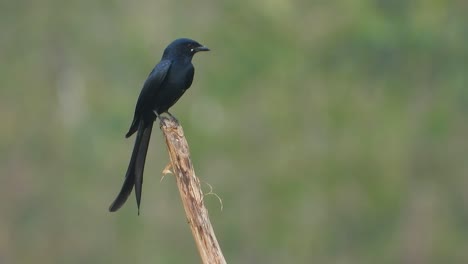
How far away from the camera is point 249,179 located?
56.6 ft

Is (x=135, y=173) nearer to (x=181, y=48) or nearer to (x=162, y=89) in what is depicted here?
(x=162, y=89)

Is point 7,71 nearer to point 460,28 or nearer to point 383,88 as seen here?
point 383,88

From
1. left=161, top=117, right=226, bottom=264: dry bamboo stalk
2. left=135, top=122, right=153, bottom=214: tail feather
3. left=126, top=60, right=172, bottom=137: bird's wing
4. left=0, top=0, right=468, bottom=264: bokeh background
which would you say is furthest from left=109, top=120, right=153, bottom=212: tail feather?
left=0, top=0, right=468, bottom=264: bokeh background

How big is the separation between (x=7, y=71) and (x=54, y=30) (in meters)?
0.86

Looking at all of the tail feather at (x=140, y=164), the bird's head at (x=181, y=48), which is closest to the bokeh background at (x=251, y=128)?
the bird's head at (x=181, y=48)

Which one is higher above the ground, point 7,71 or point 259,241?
point 7,71

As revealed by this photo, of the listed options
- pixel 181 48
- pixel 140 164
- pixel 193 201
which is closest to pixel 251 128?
pixel 181 48

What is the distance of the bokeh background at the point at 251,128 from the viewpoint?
1700 centimetres

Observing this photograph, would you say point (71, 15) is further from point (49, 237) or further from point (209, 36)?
point (49, 237)

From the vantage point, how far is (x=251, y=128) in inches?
687

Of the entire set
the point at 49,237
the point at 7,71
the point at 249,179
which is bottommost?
the point at 49,237

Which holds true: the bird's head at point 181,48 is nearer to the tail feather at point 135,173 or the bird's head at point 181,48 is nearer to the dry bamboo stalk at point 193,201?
the tail feather at point 135,173

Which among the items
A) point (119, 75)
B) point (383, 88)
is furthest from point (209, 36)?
point (383, 88)

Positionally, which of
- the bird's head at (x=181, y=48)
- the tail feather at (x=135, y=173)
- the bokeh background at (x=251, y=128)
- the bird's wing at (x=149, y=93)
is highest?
the bird's head at (x=181, y=48)
